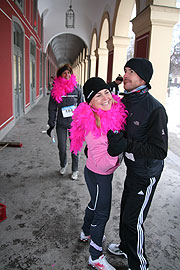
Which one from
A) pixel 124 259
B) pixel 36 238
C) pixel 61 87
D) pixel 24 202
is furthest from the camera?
pixel 61 87

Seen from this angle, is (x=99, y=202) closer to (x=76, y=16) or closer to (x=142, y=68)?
(x=142, y=68)

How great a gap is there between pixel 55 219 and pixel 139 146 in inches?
61.8

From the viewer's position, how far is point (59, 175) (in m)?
3.82

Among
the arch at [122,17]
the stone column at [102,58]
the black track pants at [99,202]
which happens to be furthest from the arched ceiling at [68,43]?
the black track pants at [99,202]

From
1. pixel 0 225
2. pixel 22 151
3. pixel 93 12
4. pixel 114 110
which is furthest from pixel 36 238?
pixel 93 12

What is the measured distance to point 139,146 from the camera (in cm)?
151

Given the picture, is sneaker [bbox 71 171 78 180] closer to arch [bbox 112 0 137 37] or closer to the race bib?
the race bib

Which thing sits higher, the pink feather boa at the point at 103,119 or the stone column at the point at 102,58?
the stone column at the point at 102,58

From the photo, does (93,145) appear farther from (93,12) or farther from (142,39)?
(93,12)

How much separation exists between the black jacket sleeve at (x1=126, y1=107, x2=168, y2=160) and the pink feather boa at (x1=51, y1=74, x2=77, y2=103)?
2.14m

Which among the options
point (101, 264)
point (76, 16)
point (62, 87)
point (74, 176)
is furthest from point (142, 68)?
point (76, 16)

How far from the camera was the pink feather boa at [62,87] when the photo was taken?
3.44 metres

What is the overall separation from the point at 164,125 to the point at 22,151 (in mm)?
3954

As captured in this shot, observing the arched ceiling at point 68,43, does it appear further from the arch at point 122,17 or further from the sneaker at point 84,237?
the sneaker at point 84,237
